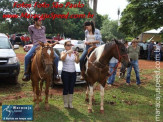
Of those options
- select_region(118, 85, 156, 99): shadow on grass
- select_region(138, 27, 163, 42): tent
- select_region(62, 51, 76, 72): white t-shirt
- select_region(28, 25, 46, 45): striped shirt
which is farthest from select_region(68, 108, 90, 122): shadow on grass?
select_region(138, 27, 163, 42): tent

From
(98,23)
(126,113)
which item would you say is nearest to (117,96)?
(126,113)

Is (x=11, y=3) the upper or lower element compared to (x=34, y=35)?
upper

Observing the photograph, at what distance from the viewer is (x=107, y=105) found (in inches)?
254

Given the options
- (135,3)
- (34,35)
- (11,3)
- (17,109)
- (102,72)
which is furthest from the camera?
(11,3)

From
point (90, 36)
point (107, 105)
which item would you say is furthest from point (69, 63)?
point (107, 105)

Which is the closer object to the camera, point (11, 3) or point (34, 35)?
point (34, 35)

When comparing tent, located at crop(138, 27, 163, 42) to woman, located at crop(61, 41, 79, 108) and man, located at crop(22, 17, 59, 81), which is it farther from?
man, located at crop(22, 17, 59, 81)

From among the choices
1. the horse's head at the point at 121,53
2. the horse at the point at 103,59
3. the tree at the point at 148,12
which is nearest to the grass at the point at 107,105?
the horse at the point at 103,59

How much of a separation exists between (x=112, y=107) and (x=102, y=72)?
1.42 m

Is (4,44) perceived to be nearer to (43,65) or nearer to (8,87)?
(8,87)

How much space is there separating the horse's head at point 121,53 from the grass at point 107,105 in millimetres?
1607

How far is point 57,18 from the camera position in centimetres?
3881

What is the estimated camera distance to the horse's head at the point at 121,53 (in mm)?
5219

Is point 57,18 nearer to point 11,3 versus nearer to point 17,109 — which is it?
point 11,3
